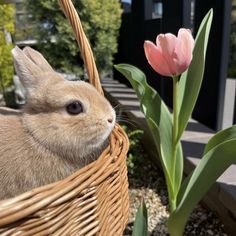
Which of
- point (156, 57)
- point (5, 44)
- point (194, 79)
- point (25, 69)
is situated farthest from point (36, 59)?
point (5, 44)

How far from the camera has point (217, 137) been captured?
2.96ft

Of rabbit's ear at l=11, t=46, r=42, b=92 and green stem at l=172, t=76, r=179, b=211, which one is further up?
rabbit's ear at l=11, t=46, r=42, b=92

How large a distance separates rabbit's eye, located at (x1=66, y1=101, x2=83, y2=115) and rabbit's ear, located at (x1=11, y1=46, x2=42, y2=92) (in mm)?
104

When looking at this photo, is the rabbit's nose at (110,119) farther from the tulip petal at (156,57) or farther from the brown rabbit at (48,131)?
the tulip petal at (156,57)

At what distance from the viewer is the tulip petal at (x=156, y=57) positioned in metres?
0.77

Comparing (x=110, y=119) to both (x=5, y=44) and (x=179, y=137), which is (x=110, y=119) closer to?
(x=179, y=137)

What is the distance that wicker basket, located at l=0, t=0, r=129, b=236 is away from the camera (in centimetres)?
45

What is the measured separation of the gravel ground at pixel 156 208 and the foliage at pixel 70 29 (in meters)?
1.77

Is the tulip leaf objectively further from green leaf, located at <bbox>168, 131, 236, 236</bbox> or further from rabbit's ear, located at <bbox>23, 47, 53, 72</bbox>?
rabbit's ear, located at <bbox>23, 47, 53, 72</bbox>

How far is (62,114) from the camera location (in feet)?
2.34

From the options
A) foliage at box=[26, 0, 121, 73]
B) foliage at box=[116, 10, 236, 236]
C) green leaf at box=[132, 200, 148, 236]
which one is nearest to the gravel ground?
foliage at box=[116, 10, 236, 236]

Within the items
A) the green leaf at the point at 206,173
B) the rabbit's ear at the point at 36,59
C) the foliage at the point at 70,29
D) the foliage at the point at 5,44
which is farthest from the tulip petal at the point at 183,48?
the foliage at the point at 5,44

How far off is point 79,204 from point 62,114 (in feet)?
0.76

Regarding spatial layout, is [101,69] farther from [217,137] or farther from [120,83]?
[217,137]
